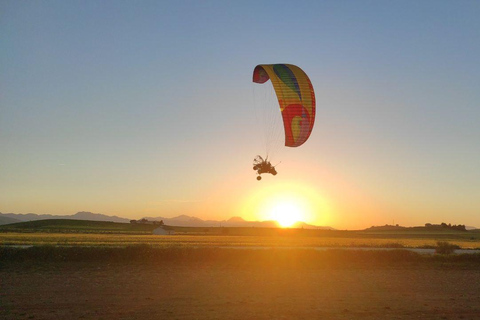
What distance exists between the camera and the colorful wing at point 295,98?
27.1 metres

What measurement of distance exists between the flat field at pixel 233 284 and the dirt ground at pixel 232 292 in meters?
0.04

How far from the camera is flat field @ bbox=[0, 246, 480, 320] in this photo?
53.9ft

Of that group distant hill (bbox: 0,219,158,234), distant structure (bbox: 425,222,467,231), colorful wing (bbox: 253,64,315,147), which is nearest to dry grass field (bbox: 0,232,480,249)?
colorful wing (bbox: 253,64,315,147)

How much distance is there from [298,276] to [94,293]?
10.2 metres

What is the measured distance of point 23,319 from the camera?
14.8 metres

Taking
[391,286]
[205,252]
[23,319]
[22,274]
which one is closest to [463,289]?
[391,286]

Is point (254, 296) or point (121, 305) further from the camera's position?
point (254, 296)

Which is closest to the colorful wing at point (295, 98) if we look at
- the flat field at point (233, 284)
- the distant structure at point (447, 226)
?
the flat field at point (233, 284)

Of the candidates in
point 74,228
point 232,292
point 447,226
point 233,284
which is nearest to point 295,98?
point 233,284

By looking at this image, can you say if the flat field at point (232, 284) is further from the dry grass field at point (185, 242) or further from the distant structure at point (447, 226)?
the distant structure at point (447, 226)

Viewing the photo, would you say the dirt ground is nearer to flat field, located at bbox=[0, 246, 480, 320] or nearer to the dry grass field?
flat field, located at bbox=[0, 246, 480, 320]

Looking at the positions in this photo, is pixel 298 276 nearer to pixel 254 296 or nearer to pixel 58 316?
pixel 254 296

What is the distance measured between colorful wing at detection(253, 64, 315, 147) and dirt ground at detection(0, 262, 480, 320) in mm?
8230

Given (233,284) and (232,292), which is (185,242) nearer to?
(233,284)
